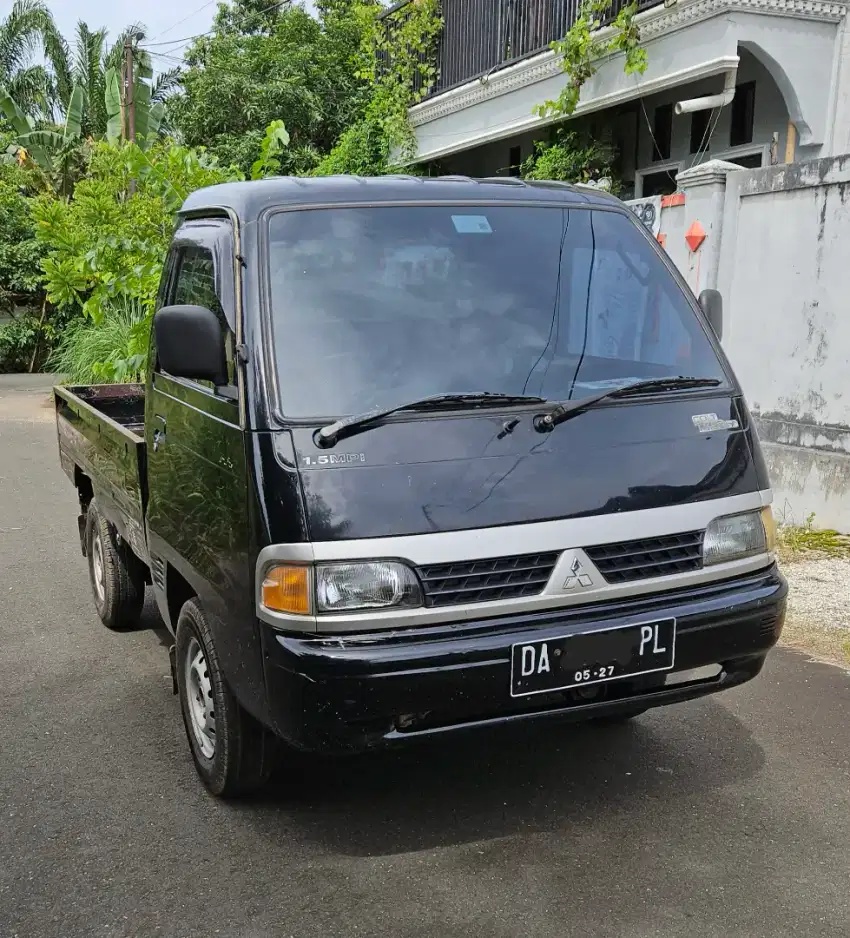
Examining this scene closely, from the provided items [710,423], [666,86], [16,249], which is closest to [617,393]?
[710,423]

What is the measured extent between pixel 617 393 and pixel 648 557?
570 mm

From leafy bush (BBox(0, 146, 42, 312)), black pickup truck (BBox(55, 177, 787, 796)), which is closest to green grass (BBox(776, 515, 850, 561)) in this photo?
black pickup truck (BBox(55, 177, 787, 796))

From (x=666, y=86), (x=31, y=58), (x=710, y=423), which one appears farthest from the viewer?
(x=31, y=58)

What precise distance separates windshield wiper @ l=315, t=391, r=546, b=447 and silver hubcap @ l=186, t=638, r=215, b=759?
1.06 m

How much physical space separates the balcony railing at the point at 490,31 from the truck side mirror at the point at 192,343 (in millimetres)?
9649

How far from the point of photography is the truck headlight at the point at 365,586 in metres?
2.98

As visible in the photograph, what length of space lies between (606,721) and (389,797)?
1.09 meters

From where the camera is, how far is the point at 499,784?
3832 mm

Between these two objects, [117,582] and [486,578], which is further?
[117,582]

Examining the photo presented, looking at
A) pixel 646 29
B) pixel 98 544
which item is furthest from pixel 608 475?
pixel 646 29

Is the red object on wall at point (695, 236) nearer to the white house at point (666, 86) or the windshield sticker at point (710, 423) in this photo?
the white house at point (666, 86)

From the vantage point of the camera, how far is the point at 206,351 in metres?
3.44

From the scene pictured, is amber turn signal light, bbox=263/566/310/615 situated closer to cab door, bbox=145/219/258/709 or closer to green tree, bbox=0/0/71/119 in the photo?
cab door, bbox=145/219/258/709

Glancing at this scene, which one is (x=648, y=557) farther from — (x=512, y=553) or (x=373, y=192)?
(x=373, y=192)
